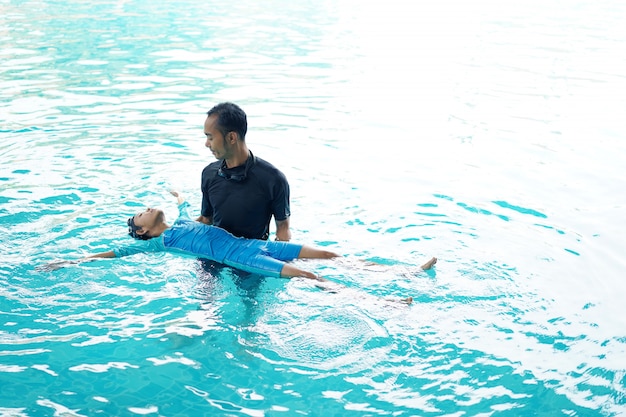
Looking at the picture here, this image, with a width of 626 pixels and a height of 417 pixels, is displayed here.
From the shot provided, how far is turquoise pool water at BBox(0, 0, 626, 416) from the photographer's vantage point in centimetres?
414

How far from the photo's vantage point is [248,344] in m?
4.50

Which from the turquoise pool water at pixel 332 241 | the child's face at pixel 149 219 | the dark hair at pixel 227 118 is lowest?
the turquoise pool water at pixel 332 241

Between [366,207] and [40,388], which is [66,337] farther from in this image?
[366,207]

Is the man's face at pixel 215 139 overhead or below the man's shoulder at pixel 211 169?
overhead

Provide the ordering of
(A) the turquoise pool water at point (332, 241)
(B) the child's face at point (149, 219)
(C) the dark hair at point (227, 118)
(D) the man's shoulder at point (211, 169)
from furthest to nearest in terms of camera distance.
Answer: (B) the child's face at point (149, 219) < (D) the man's shoulder at point (211, 169) < (C) the dark hair at point (227, 118) < (A) the turquoise pool water at point (332, 241)

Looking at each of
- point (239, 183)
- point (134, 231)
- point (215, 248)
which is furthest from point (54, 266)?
point (239, 183)

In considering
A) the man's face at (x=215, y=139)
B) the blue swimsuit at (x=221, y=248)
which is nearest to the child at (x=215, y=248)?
the blue swimsuit at (x=221, y=248)

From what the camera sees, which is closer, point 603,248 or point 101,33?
point 603,248

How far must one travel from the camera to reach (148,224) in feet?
17.9

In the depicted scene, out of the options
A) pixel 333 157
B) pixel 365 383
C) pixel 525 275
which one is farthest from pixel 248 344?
pixel 333 157

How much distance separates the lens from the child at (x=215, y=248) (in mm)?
4957

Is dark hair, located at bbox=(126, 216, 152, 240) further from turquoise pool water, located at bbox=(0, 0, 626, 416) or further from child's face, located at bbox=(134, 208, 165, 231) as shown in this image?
turquoise pool water, located at bbox=(0, 0, 626, 416)

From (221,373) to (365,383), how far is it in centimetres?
90

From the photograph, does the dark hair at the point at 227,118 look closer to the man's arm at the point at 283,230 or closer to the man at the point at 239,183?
the man at the point at 239,183
